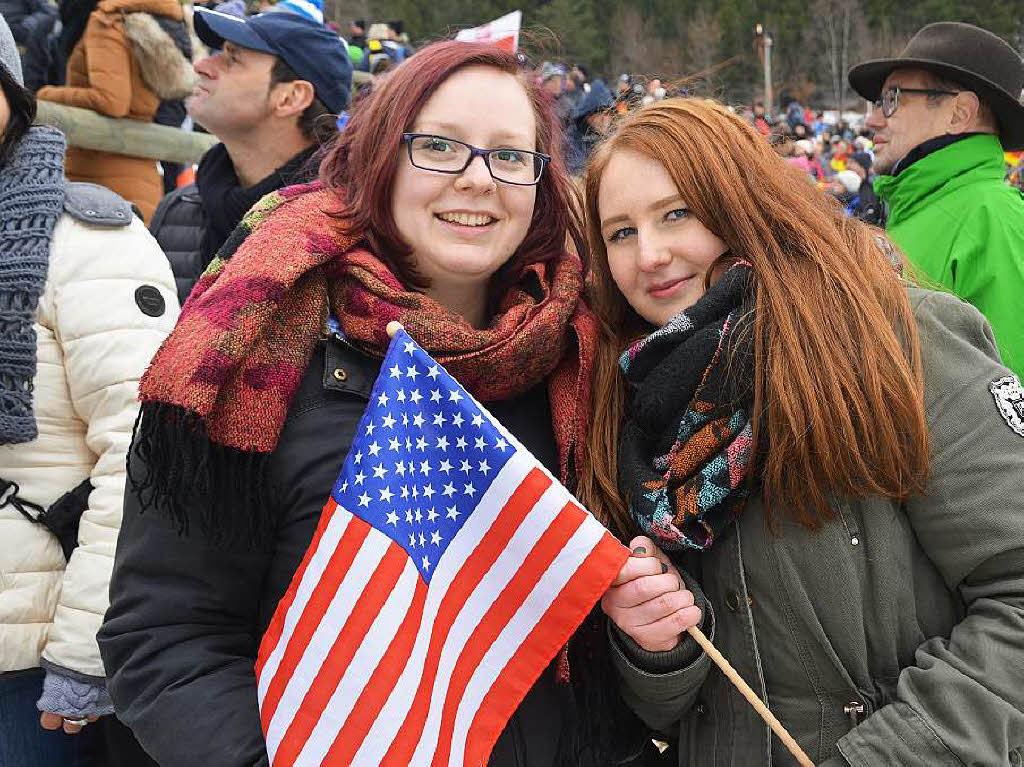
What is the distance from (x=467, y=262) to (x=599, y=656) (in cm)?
89

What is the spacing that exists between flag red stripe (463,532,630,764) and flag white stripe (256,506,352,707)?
14.6 inches

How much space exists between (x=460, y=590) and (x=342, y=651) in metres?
0.24

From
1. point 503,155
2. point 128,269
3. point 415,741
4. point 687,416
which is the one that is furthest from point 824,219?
point 128,269

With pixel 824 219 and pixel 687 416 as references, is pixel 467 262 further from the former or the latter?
pixel 824 219

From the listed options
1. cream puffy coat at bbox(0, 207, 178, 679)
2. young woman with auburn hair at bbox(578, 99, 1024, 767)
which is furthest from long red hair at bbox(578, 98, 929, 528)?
cream puffy coat at bbox(0, 207, 178, 679)

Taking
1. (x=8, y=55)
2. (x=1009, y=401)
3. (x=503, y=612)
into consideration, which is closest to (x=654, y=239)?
(x=1009, y=401)

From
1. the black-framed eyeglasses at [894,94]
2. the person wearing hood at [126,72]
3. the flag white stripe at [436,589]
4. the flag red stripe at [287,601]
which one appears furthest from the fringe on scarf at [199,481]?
the person wearing hood at [126,72]

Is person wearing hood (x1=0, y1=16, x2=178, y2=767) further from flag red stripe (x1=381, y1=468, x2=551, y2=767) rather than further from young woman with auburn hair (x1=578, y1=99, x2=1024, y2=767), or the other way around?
young woman with auburn hair (x1=578, y1=99, x2=1024, y2=767)

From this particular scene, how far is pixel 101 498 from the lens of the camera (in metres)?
2.24

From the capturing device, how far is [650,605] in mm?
1750

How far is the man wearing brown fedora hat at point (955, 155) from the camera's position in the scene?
3537 mm

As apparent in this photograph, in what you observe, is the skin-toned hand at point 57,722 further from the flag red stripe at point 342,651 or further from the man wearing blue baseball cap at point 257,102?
the man wearing blue baseball cap at point 257,102

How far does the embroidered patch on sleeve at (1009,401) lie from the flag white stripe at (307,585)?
1.23 metres

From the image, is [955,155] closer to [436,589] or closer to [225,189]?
[225,189]
